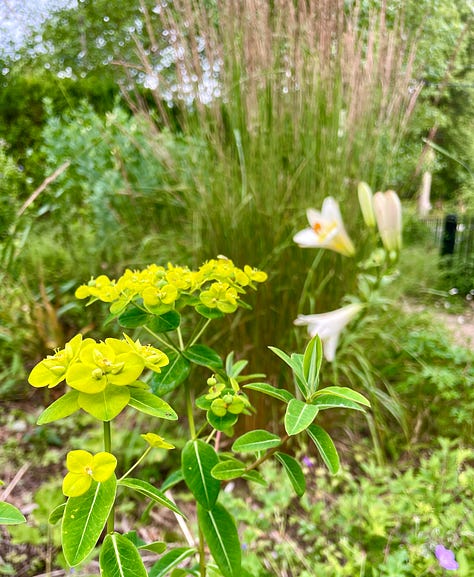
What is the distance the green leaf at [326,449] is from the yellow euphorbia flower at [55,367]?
0.77 ft

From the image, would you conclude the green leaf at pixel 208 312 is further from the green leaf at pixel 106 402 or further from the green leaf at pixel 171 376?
the green leaf at pixel 106 402

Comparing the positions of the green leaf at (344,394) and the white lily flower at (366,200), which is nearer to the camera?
the green leaf at (344,394)

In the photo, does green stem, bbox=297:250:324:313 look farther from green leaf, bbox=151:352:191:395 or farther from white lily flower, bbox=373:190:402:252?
green leaf, bbox=151:352:191:395

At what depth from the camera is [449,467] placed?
47.5 inches

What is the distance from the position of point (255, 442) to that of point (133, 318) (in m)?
0.21

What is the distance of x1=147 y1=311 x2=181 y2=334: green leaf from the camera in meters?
0.54

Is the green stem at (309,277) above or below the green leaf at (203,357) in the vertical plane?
below

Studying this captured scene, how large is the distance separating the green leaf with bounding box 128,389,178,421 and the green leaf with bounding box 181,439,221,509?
107 millimetres

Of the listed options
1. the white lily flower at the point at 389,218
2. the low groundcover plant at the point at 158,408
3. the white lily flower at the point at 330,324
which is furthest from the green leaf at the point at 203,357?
the white lily flower at the point at 389,218

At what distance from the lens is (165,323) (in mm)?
545

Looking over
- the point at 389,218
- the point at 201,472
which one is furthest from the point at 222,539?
the point at 389,218

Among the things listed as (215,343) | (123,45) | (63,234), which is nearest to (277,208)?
(215,343)

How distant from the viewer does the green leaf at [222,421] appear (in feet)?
1.55

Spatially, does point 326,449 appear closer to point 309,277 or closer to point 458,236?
point 309,277
